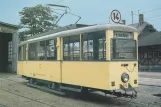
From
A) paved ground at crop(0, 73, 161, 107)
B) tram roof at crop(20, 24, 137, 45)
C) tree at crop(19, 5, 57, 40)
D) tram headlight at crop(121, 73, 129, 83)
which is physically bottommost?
paved ground at crop(0, 73, 161, 107)

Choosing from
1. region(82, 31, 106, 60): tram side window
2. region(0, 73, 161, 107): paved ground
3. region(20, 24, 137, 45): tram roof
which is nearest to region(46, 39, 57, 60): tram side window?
region(20, 24, 137, 45): tram roof

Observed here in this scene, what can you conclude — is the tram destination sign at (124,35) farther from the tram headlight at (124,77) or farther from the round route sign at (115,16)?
the tram headlight at (124,77)

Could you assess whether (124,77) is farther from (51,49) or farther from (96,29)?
(51,49)

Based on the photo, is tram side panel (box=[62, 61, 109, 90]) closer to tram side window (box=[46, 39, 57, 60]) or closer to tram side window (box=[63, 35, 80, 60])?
tram side window (box=[63, 35, 80, 60])

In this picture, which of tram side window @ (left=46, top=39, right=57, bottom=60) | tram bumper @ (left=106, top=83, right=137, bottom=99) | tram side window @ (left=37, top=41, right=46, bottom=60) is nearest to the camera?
tram bumper @ (left=106, top=83, right=137, bottom=99)

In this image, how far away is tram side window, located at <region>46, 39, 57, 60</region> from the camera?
51.1 feet

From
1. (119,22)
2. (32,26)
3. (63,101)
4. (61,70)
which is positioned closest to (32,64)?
(61,70)

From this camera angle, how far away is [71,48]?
14.2 m

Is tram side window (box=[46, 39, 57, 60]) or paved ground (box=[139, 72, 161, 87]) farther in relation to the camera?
paved ground (box=[139, 72, 161, 87])

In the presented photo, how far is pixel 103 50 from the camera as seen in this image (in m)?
12.4

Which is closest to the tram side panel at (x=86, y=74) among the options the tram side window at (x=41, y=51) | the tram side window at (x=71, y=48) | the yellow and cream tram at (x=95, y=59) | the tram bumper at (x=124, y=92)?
the yellow and cream tram at (x=95, y=59)

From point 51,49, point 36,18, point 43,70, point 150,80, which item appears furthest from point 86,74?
point 36,18

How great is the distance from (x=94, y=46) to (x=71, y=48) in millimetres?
1673

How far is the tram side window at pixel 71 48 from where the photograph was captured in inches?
541
